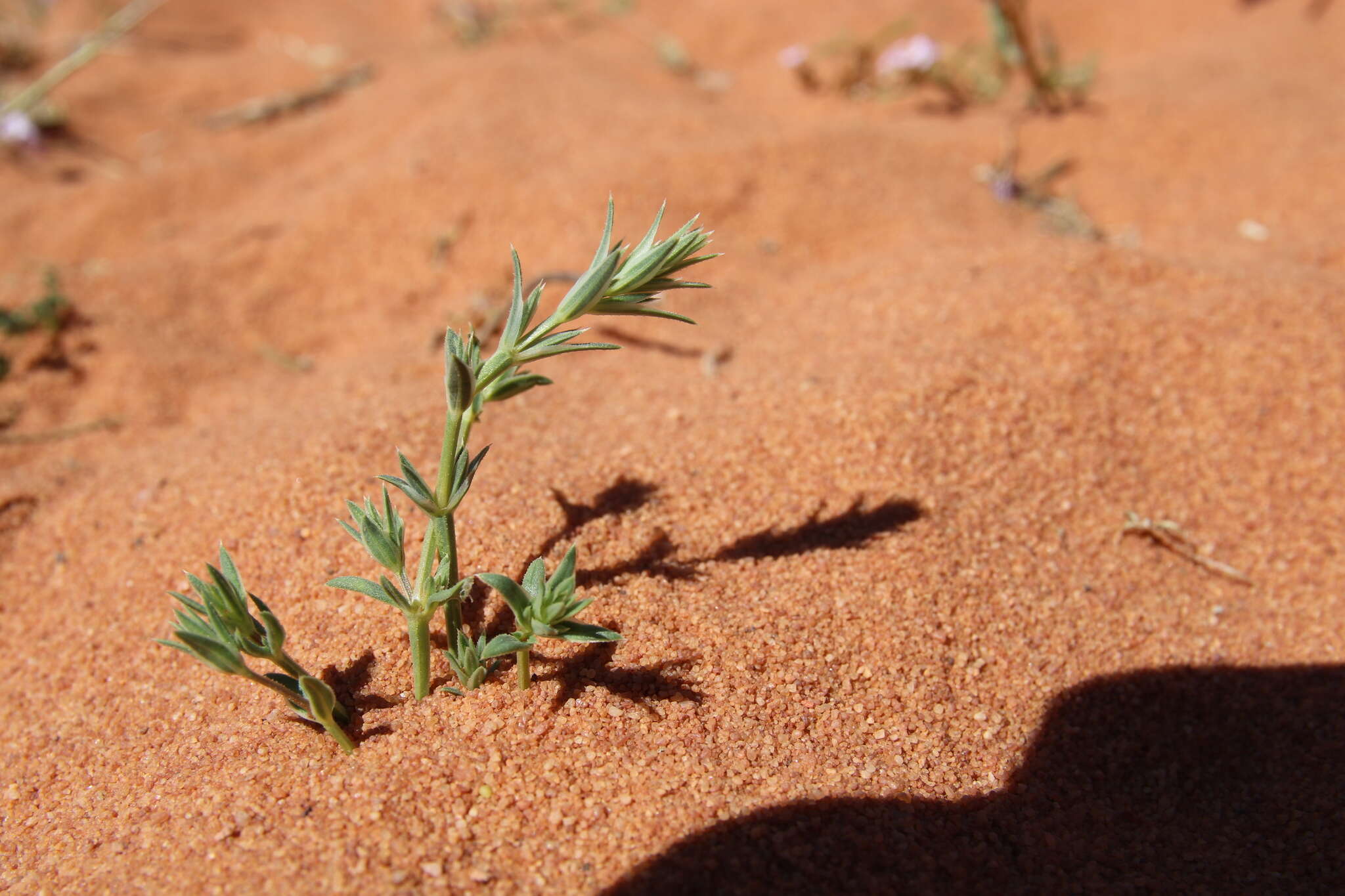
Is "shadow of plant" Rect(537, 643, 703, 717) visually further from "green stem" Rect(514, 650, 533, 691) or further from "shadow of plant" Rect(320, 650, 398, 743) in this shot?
"shadow of plant" Rect(320, 650, 398, 743)

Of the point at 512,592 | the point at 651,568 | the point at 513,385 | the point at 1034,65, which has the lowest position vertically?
the point at 651,568

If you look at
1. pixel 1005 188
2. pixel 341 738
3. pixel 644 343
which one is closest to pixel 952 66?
pixel 1005 188

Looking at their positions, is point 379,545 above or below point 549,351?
below

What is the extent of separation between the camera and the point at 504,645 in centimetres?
134

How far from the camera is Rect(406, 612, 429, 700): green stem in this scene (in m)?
1.38

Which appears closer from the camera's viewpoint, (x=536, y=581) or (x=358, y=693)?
(x=536, y=581)

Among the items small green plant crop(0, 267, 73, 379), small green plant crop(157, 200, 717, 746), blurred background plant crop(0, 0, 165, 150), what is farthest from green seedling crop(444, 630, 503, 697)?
blurred background plant crop(0, 0, 165, 150)

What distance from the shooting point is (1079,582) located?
1.87m

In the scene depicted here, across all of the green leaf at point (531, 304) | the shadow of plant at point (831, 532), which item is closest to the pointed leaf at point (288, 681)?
the green leaf at point (531, 304)

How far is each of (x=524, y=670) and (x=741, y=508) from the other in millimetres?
652

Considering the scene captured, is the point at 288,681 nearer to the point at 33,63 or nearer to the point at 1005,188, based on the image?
the point at 1005,188

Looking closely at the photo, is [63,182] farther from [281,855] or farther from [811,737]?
[811,737]

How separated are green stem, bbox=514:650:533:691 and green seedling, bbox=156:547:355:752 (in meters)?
0.29

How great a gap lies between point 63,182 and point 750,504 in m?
3.73
